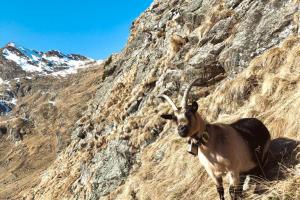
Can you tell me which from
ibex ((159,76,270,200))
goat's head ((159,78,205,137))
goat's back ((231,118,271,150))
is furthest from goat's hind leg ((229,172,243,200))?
goat's head ((159,78,205,137))

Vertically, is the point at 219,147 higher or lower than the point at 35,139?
lower

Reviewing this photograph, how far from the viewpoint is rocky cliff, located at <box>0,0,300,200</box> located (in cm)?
1110

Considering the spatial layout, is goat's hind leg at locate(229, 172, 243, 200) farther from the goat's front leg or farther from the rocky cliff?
the rocky cliff

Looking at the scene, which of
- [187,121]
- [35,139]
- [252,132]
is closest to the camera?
[187,121]

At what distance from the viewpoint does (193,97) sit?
18656 mm

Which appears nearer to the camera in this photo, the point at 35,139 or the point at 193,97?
the point at 193,97

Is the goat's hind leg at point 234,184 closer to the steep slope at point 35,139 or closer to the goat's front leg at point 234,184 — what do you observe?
the goat's front leg at point 234,184

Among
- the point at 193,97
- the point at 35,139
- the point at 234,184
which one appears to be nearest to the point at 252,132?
the point at 234,184

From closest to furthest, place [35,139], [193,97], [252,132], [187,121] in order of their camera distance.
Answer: [187,121], [252,132], [193,97], [35,139]

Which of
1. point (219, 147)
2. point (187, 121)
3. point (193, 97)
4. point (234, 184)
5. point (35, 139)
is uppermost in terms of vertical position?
point (35, 139)

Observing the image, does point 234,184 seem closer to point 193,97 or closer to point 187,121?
point 187,121

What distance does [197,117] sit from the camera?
8117 millimetres

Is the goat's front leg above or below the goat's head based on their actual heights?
below

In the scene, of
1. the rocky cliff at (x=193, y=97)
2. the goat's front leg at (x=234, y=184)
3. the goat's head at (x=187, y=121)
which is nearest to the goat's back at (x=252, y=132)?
the rocky cliff at (x=193, y=97)
